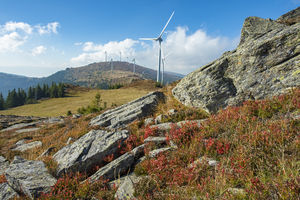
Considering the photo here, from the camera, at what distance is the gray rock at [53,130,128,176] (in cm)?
674

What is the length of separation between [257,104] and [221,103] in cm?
234

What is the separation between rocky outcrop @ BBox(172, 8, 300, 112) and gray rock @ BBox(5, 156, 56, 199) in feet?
30.5

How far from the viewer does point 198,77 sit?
12.1 metres

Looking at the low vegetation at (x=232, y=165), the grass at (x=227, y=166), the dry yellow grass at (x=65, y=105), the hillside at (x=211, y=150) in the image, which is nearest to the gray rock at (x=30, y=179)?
the hillside at (x=211, y=150)

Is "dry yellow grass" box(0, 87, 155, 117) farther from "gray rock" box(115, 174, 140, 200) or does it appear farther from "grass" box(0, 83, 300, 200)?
"gray rock" box(115, 174, 140, 200)

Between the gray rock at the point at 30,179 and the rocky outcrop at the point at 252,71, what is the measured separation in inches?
366

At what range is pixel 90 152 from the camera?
7273 millimetres

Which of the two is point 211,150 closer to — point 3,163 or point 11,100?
point 3,163

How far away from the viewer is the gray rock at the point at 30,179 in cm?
545

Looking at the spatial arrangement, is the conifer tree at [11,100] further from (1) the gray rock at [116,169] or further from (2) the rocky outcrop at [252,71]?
(1) the gray rock at [116,169]

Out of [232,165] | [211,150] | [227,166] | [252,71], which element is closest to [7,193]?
[211,150]

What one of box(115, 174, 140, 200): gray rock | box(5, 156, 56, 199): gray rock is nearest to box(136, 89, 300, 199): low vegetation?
box(115, 174, 140, 200): gray rock

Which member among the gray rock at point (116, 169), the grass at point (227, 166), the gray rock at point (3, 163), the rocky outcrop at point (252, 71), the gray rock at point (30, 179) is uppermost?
the rocky outcrop at point (252, 71)

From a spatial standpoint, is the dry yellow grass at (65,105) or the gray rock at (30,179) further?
the dry yellow grass at (65,105)
